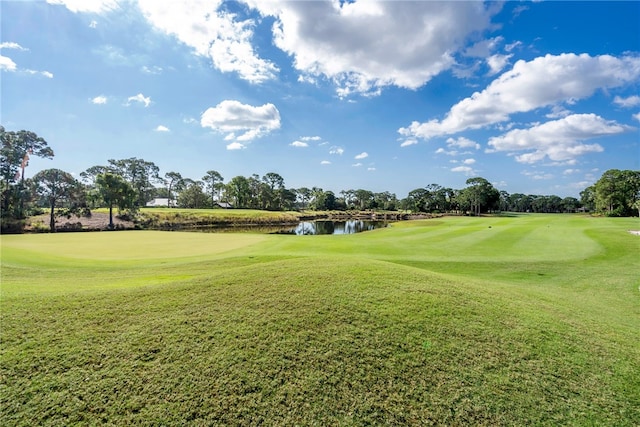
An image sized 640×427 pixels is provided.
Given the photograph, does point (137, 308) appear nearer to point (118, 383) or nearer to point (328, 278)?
point (118, 383)

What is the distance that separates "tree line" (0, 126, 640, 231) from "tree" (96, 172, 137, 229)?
0.03m

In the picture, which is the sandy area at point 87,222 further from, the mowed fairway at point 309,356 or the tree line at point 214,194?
the mowed fairway at point 309,356

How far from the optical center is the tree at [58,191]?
35781 mm

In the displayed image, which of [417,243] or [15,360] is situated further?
[417,243]

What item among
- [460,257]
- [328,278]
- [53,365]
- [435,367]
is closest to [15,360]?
[53,365]

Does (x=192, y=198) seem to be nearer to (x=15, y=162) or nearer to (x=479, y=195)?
(x=15, y=162)

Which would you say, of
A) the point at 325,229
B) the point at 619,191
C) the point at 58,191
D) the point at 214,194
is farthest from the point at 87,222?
the point at 619,191

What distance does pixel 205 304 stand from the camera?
15.8 feet

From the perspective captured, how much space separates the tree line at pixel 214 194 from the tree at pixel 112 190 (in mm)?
35

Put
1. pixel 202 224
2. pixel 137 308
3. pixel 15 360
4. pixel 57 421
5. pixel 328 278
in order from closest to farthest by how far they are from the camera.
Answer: pixel 57 421
pixel 15 360
pixel 137 308
pixel 328 278
pixel 202 224

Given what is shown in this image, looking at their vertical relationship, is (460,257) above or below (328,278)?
below

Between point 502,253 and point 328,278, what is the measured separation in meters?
14.3

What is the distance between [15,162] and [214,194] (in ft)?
234

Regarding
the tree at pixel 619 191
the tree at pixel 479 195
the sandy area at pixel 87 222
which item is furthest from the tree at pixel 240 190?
the tree at pixel 619 191
